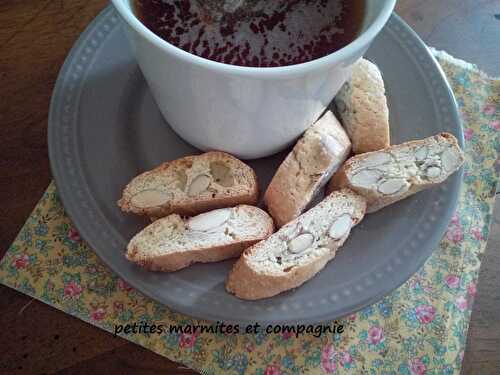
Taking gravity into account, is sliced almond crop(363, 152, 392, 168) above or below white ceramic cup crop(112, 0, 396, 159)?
below

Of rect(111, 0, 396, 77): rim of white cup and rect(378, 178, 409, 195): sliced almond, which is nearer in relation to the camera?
rect(111, 0, 396, 77): rim of white cup

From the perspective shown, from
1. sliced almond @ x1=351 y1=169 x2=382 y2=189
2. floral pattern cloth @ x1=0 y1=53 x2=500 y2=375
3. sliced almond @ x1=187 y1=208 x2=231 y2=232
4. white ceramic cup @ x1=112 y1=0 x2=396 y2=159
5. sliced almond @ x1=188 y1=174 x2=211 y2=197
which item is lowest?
floral pattern cloth @ x1=0 y1=53 x2=500 y2=375

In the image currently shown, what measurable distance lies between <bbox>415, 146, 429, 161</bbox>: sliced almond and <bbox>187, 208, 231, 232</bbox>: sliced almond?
0.38 metres

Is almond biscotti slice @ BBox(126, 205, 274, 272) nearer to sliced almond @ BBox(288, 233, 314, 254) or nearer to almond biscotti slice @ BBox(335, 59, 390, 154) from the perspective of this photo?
sliced almond @ BBox(288, 233, 314, 254)

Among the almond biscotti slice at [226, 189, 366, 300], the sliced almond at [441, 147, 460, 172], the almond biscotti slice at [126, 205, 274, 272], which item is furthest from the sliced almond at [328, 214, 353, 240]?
the sliced almond at [441, 147, 460, 172]

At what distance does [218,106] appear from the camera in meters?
0.80

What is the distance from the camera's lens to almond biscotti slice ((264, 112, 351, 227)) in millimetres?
911

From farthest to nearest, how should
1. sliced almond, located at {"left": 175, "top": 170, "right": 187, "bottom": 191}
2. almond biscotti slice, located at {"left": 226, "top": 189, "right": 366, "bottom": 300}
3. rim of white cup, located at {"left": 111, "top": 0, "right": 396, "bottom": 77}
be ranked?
sliced almond, located at {"left": 175, "top": 170, "right": 187, "bottom": 191} → almond biscotti slice, located at {"left": 226, "top": 189, "right": 366, "bottom": 300} → rim of white cup, located at {"left": 111, "top": 0, "right": 396, "bottom": 77}

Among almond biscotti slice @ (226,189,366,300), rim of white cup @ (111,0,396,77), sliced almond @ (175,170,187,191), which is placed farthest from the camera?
sliced almond @ (175,170,187,191)

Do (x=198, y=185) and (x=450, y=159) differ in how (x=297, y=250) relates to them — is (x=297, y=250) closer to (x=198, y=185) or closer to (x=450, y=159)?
(x=198, y=185)

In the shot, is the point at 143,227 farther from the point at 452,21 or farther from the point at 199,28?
the point at 452,21

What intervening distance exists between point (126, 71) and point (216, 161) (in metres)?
0.29

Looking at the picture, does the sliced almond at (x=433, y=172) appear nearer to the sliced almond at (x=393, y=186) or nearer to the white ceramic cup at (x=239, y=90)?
the sliced almond at (x=393, y=186)

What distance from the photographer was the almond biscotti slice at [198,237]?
0.84 metres
